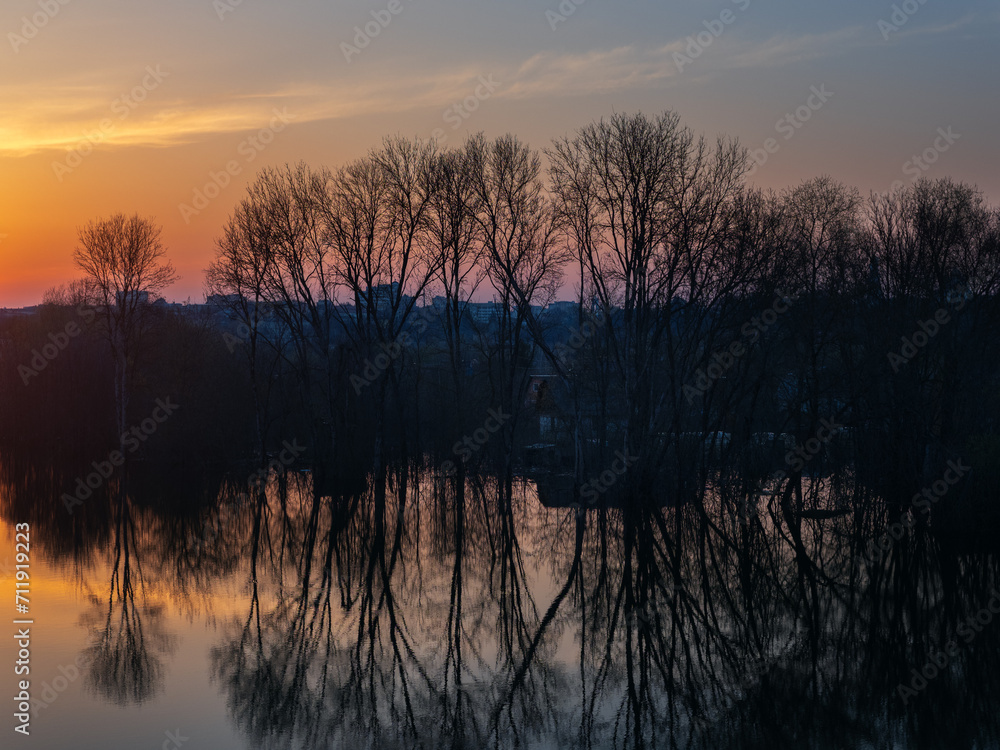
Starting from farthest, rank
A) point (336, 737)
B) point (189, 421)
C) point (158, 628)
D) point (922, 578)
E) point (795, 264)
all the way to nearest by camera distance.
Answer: point (189, 421) < point (795, 264) < point (922, 578) < point (158, 628) < point (336, 737)

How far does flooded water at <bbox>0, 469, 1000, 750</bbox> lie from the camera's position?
953 centimetres

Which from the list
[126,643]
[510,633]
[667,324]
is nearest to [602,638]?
[510,633]

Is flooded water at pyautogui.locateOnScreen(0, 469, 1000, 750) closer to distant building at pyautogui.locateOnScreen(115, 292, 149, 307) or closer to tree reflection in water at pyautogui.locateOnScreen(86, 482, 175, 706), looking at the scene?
tree reflection in water at pyautogui.locateOnScreen(86, 482, 175, 706)

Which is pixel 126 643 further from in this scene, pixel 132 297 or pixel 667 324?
pixel 132 297

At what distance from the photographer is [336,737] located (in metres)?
9.17

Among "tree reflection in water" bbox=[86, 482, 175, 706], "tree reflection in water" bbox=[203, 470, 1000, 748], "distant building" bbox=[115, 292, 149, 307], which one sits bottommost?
"tree reflection in water" bbox=[203, 470, 1000, 748]

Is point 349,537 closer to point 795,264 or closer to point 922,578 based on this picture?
point 922,578

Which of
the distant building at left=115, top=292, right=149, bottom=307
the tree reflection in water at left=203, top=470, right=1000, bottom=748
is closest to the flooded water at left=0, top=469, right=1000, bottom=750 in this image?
the tree reflection in water at left=203, top=470, right=1000, bottom=748

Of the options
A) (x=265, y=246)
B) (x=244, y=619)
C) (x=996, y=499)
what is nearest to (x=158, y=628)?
(x=244, y=619)

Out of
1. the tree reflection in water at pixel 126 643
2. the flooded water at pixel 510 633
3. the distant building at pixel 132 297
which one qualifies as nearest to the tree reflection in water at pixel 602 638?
the flooded water at pixel 510 633

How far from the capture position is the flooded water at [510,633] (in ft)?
31.3

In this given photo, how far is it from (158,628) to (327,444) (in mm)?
23315

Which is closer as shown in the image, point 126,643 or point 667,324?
point 126,643

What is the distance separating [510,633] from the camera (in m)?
13.0
